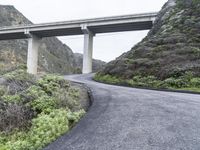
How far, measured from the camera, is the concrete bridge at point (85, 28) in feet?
159

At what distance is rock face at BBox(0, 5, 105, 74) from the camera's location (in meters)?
69.4

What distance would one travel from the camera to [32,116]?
25.8 ft

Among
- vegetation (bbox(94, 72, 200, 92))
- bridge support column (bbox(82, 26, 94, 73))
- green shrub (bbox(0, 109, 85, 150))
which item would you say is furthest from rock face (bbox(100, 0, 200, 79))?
bridge support column (bbox(82, 26, 94, 73))

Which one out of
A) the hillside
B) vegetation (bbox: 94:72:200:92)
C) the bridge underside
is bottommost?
vegetation (bbox: 94:72:200:92)

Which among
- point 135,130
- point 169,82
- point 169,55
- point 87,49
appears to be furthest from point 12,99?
point 87,49

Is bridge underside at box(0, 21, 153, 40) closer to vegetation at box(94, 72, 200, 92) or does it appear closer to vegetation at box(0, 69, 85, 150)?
vegetation at box(94, 72, 200, 92)

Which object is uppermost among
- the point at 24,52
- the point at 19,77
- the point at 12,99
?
the point at 24,52

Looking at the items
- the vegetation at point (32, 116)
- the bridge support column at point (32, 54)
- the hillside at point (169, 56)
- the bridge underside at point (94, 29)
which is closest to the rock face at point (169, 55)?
the hillside at point (169, 56)

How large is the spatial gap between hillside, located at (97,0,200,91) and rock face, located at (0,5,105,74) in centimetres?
4009

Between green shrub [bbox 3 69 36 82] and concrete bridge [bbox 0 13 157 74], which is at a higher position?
concrete bridge [bbox 0 13 157 74]

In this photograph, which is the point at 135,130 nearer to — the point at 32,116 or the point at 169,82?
the point at 32,116

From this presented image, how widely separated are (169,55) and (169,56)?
0.29m

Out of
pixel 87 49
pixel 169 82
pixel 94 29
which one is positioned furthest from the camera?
pixel 94 29

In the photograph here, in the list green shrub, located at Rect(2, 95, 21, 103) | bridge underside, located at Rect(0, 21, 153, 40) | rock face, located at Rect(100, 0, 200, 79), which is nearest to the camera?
green shrub, located at Rect(2, 95, 21, 103)
